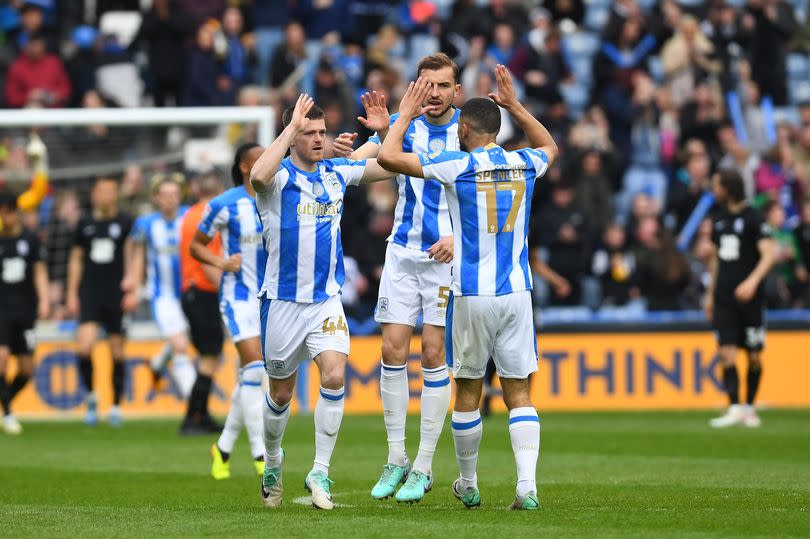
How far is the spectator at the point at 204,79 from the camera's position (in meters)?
20.0

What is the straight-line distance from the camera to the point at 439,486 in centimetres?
948

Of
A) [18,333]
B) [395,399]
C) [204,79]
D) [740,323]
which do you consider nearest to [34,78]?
[204,79]

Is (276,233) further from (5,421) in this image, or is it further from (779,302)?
(779,302)

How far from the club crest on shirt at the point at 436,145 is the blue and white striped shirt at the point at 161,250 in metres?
6.53

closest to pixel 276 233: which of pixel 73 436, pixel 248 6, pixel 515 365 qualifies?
pixel 515 365

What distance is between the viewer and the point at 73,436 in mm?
14492

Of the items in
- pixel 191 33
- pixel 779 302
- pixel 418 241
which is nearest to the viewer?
pixel 418 241

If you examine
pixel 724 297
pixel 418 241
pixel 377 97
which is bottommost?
pixel 724 297

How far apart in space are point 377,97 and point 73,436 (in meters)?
7.33

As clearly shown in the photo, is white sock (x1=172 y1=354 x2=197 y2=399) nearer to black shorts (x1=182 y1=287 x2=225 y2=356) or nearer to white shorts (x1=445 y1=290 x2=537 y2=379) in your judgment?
black shorts (x1=182 y1=287 x2=225 y2=356)

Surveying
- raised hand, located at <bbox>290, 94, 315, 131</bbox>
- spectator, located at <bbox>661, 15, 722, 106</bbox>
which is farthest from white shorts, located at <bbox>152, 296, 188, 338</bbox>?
spectator, located at <bbox>661, 15, 722, 106</bbox>

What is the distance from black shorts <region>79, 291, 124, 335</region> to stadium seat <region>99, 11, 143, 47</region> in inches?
262

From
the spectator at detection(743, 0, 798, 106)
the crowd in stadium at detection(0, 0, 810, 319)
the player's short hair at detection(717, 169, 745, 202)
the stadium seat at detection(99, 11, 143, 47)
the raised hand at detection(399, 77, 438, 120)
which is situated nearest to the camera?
the raised hand at detection(399, 77, 438, 120)

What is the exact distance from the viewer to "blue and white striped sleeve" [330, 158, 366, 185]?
8375mm
